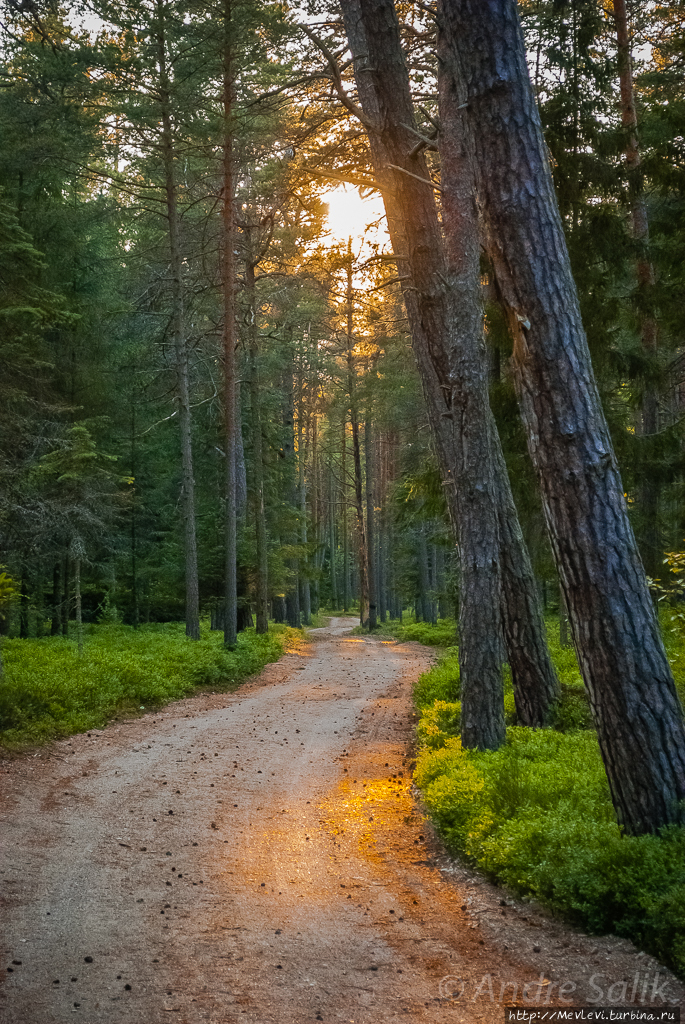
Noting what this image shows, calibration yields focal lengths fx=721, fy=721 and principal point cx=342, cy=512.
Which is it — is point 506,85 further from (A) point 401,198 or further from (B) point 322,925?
(B) point 322,925

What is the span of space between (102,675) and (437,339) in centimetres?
747

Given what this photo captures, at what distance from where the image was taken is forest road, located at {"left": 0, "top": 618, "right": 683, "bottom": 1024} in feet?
12.1

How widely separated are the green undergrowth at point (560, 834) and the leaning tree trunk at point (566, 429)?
46 centimetres

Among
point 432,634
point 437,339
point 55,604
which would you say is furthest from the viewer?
point 432,634

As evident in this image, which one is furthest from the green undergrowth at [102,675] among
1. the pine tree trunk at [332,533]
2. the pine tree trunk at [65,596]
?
the pine tree trunk at [332,533]

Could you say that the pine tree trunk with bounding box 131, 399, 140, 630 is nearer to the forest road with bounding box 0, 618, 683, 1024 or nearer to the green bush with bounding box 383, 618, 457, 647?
the green bush with bounding box 383, 618, 457, 647

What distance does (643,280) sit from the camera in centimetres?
1248

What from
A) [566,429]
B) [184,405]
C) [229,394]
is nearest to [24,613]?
[184,405]

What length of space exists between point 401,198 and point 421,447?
1385cm

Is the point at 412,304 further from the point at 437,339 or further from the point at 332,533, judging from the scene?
the point at 332,533

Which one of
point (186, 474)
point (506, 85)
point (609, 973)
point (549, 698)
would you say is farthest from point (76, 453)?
point (609, 973)

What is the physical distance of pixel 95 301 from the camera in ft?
63.5

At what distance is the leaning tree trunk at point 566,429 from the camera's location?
4887 mm

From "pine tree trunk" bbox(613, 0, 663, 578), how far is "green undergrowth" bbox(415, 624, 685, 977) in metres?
4.34
